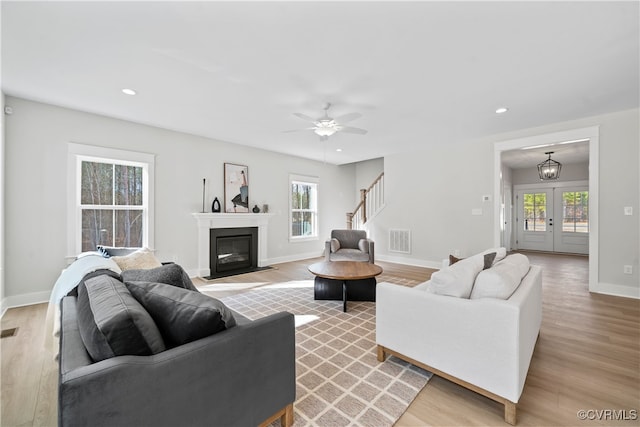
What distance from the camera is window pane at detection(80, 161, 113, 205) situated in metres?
3.87

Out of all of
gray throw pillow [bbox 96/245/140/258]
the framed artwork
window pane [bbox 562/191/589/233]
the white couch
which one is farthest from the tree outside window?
window pane [bbox 562/191/589/233]

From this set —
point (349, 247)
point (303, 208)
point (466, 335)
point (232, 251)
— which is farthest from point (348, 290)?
point (303, 208)

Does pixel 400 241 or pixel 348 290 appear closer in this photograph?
pixel 348 290

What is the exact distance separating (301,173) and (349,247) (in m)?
2.37

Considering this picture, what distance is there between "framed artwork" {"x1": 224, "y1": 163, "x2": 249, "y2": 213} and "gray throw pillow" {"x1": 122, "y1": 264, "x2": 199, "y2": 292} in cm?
330

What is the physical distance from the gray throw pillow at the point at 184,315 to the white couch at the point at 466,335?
123cm

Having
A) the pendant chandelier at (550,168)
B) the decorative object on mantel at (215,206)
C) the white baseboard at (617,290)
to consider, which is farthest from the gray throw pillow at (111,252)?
the pendant chandelier at (550,168)

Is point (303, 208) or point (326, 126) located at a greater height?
point (326, 126)

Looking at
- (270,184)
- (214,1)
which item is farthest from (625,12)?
(270,184)

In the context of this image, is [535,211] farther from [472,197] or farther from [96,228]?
[96,228]

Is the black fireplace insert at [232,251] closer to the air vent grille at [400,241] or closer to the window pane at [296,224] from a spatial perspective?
the window pane at [296,224]

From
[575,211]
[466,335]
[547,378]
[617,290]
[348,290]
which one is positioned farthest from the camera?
[575,211]

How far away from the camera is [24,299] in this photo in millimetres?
3416

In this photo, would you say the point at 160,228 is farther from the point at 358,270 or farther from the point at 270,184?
the point at 358,270
